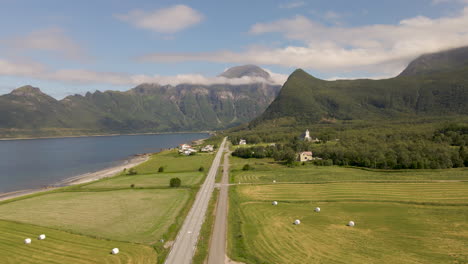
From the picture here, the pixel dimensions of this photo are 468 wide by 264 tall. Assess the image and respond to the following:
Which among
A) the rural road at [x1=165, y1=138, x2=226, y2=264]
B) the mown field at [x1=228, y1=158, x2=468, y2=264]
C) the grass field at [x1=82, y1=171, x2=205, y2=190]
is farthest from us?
the grass field at [x1=82, y1=171, x2=205, y2=190]

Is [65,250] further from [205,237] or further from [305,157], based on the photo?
[305,157]

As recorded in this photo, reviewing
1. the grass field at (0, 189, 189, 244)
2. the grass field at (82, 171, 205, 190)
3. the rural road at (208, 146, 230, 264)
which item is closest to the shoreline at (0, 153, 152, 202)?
the grass field at (82, 171, 205, 190)

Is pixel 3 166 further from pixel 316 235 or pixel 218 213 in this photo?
pixel 316 235

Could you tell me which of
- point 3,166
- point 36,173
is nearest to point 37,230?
point 36,173

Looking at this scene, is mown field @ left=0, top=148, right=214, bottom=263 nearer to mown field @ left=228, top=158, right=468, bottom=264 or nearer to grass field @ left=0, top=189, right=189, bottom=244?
grass field @ left=0, top=189, right=189, bottom=244

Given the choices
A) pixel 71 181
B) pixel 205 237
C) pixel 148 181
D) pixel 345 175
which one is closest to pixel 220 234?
pixel 205 237

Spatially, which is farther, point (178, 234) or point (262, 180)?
point (262, 180)
